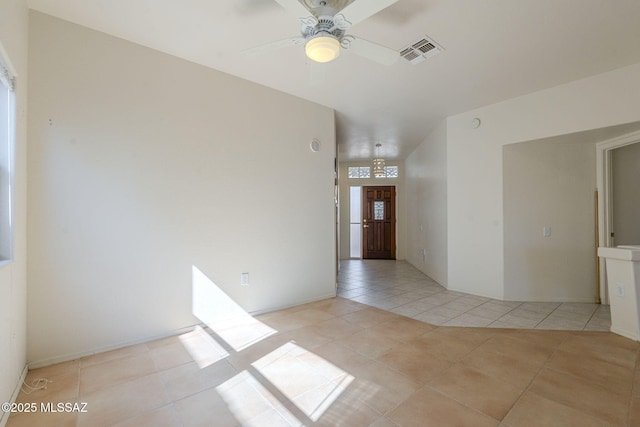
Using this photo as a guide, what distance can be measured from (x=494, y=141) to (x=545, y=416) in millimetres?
3406

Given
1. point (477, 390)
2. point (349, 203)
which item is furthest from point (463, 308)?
point (349, 203)

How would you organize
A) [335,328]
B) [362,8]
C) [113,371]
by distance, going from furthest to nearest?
[335,328] < [113,371] < [362,8]

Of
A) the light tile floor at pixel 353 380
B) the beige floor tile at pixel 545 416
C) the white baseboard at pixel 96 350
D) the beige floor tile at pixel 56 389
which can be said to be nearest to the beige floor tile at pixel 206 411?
the light tile floor at pixel 353 380

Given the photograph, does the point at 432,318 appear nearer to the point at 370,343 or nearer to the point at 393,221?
the point at 370,343

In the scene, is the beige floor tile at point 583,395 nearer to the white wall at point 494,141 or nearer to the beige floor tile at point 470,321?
the beige floor tile at point 470,321

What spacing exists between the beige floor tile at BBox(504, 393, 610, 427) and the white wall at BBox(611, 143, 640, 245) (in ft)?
11.1

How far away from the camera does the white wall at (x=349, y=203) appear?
7.89 m

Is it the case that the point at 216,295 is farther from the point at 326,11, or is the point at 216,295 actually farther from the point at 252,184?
the point at 326,11

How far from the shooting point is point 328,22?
1703mm

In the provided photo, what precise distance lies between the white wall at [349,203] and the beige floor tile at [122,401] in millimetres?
6309

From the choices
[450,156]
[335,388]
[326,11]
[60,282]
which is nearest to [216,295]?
[60,282]

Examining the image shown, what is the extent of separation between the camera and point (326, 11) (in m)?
1.71

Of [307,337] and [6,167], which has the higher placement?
[6,167]

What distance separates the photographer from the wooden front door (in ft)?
26.1
